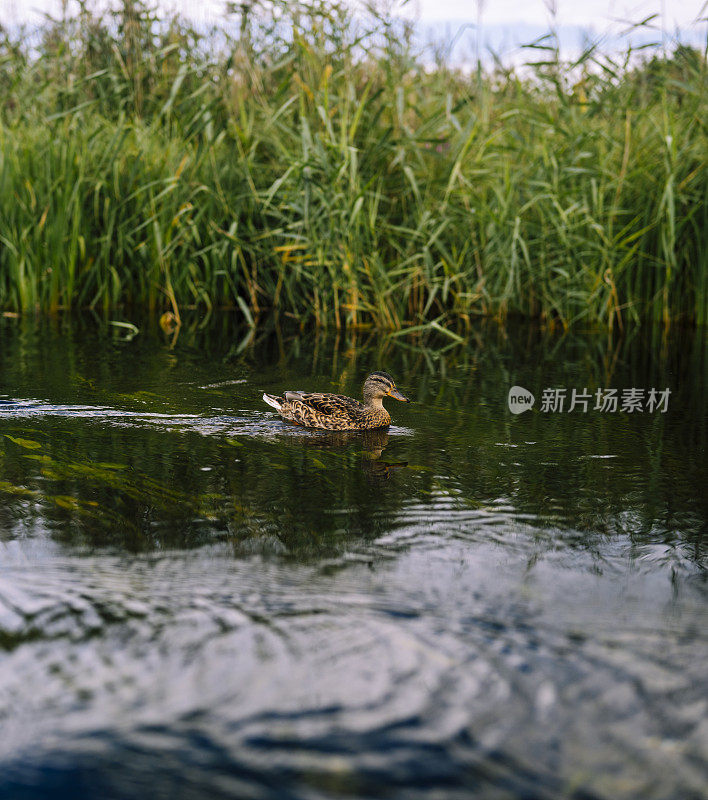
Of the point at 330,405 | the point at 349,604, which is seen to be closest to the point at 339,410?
the point at 330,405

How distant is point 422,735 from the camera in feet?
7.50

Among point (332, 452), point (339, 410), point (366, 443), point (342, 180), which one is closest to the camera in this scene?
point (332, 452)

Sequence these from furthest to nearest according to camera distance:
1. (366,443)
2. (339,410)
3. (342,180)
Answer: (342,180), (339,410), (366,443)

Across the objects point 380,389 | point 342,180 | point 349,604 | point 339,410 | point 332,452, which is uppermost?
point 342,180

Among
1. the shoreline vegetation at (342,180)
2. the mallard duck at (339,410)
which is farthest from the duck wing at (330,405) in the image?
the shoreline vegetation at (342,180)

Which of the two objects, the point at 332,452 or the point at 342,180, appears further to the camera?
the point at 342,180

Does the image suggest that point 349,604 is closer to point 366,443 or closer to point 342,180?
point 366,443

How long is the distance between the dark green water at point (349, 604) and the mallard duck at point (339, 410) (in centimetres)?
12

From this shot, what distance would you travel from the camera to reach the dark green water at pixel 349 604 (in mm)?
2203

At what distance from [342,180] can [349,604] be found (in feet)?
18.4

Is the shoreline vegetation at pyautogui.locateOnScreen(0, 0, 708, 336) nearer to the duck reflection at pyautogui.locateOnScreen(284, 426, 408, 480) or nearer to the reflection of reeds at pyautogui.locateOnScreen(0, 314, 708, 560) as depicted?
the reflection of reeds at pyautogui.locateOnScreen(0, 314, 708, 560)

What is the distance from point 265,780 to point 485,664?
0.73 m

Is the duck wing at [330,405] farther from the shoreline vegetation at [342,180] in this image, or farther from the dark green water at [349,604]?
the shoreline vegetation at [342,180]

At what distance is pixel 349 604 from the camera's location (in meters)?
2.93
